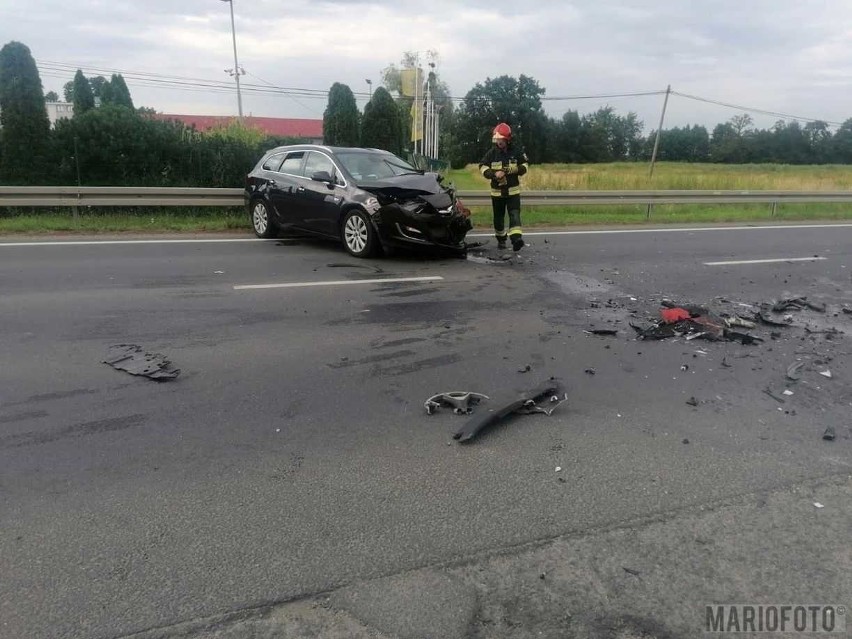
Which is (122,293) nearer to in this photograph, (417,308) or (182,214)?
(417,308)

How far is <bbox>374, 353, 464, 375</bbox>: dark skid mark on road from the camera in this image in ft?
17.3

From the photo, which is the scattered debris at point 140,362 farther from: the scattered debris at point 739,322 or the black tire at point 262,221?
the black tire at point 262,221

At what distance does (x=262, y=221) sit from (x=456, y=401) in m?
8.32

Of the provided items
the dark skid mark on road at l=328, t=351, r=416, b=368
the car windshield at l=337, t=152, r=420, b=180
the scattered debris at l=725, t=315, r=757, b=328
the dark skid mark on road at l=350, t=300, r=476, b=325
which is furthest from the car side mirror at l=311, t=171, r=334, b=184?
the scattered debris at l=725, t=315, r=757, b=328

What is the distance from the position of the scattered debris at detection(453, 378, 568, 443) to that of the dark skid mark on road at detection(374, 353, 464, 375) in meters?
0.88

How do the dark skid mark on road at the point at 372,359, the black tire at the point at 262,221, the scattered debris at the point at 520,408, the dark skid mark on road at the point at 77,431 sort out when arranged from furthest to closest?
the black tire at the point at 262,221 < the dark skid mark on road at the point at 372,359 < the scattered debris at the point at 520,408 < the dark skid mark on road at the point at 77,431

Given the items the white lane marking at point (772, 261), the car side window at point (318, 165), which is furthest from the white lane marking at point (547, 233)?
the white lane marking at point (772, 261)

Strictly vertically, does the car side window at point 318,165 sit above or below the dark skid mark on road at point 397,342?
above

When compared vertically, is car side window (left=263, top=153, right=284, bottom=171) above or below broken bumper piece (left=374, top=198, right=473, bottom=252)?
above

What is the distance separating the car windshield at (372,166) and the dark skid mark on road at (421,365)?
204 inches

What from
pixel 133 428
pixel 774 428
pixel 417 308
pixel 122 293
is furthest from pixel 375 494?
pixel 122 293

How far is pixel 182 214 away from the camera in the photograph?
14586mm

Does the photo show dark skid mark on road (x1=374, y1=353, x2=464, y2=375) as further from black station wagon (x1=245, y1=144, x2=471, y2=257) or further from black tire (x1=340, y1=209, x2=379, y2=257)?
black tire (x1=340, y1=209, x2=379, y2=257)

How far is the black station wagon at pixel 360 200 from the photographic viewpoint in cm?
951
